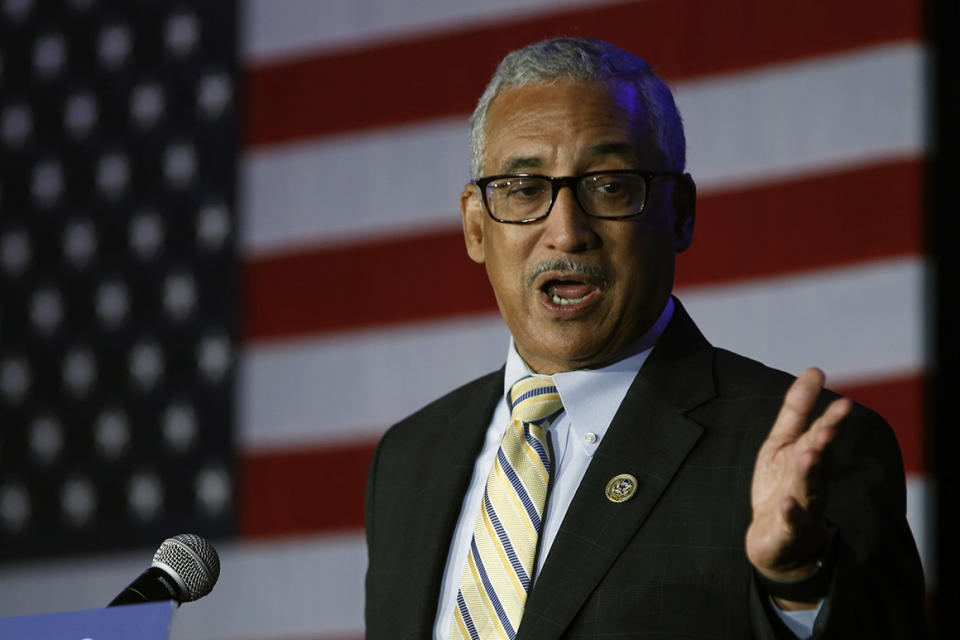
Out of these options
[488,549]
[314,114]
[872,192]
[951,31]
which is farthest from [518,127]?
[314,114]

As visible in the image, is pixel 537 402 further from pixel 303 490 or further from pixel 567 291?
pixel 303 490

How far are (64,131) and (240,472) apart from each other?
1.19m

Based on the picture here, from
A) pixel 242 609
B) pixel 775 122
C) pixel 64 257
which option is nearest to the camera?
pixel 775 122

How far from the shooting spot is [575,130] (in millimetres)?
1552

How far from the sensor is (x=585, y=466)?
58.4 inches

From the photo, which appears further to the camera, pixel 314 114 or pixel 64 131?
pixel 64 131

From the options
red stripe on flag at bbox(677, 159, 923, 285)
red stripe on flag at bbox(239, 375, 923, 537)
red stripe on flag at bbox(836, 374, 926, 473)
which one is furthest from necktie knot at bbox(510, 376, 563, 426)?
red stripe on flag at bbox(239, 375, 923, 537)

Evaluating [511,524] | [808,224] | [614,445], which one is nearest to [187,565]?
[511,524]

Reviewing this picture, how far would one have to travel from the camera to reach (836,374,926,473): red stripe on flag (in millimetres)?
2416

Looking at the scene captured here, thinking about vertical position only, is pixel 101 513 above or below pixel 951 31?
below

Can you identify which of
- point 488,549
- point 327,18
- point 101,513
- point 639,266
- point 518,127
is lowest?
point 101,513

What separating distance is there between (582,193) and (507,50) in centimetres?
159

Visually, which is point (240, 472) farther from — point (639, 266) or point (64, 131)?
point (639, 266)

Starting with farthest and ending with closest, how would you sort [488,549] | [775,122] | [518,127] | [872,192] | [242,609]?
[242,609], [775,122], [872,192], [518,127], [488,549]
